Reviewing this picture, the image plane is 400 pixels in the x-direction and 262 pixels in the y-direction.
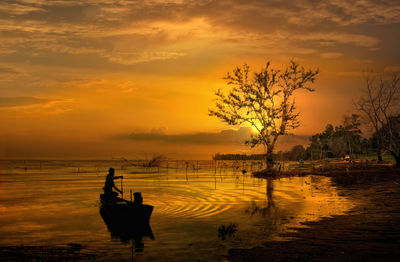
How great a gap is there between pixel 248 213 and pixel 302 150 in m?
109

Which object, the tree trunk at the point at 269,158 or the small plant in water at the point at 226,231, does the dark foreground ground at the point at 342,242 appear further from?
the tree trunk at the point at 269,158

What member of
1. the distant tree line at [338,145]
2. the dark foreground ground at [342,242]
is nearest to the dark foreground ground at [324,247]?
the dark foreground ground at [342,242]

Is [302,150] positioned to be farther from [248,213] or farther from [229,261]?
[229,261]

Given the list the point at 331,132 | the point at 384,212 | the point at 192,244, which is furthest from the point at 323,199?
the point at 331,132

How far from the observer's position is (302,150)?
124000 millimetres

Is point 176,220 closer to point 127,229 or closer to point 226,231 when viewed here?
point 127,229

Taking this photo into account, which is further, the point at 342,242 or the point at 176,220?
the point at 176,220

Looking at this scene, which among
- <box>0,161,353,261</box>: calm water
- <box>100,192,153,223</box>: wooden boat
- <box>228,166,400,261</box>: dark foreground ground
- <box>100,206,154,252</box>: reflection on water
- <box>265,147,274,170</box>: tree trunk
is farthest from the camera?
<box>265,147,274,170</box>: tree trunk

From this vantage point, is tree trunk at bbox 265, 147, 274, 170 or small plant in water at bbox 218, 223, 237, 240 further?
tree trunk at bbox 265, 147, 274, 170

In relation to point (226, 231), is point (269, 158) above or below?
above

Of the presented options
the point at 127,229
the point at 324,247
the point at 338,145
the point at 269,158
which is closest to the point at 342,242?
the point at 324,247

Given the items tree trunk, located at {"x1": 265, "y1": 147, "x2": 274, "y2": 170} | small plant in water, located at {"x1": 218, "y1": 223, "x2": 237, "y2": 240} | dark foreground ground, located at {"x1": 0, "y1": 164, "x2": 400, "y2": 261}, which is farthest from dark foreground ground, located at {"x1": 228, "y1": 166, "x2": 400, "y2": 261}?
tree trunk, located at {"x1": 265, "y1": 147, "x2": 274, "y2": 170}

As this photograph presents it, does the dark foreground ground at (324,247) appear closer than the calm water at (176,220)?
Yes

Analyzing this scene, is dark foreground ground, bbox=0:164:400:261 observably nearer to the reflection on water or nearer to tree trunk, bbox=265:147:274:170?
the reflection on water
